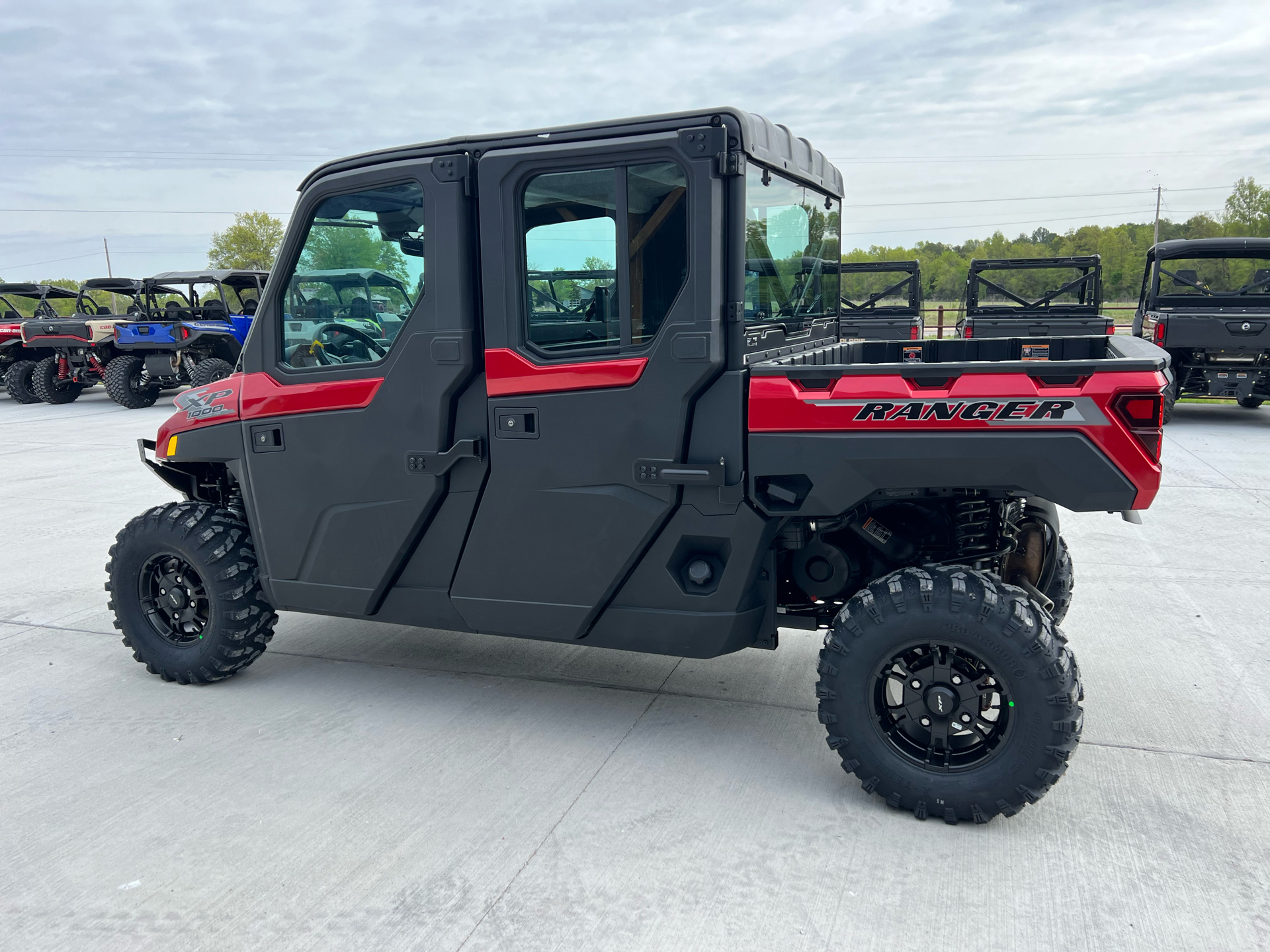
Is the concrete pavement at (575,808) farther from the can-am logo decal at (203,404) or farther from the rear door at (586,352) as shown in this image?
the can-am logo decal at (203,404)

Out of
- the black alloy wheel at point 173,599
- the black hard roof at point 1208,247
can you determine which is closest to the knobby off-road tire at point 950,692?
the black alloy wheel at point 173,599

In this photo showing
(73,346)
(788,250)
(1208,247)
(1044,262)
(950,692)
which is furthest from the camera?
(73,346)

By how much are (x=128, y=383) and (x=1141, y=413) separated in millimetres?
16488

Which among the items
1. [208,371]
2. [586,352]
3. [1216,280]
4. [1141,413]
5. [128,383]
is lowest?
[128,383]

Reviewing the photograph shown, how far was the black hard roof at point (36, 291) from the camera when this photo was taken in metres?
19.2

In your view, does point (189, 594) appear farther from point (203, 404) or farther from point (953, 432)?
point (953, 432)

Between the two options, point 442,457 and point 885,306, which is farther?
point 885,306

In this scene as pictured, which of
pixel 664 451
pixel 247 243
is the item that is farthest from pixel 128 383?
pixel 247 243

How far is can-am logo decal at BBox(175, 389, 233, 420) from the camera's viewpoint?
4062mm

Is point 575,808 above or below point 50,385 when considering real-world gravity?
below

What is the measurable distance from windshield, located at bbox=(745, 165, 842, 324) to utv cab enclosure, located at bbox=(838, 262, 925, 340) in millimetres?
9476

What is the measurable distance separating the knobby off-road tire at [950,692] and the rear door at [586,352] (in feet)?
2.67

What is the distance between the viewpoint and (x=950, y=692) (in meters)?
3.02

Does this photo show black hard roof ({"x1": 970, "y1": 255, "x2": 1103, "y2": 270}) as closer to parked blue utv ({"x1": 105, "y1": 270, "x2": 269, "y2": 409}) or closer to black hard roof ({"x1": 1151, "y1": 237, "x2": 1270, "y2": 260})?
black hard roof ({"x1": 1151, "y1": 237, "x2": 1270, "y2": 260})
